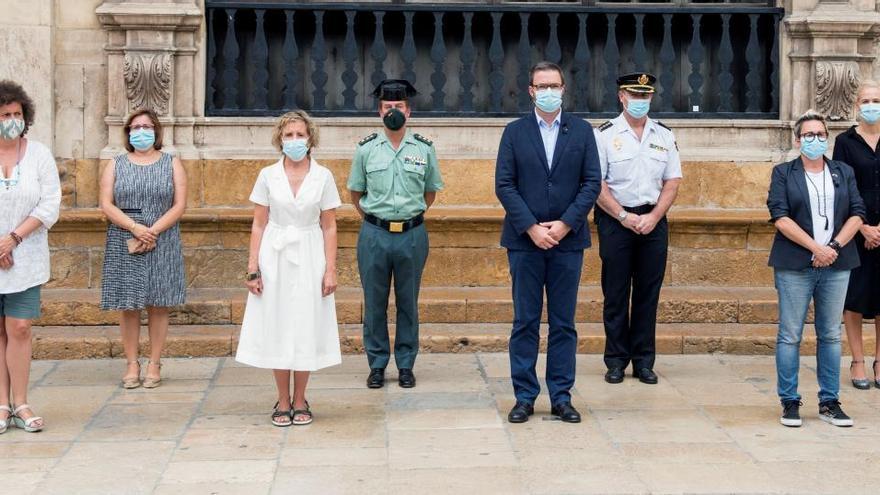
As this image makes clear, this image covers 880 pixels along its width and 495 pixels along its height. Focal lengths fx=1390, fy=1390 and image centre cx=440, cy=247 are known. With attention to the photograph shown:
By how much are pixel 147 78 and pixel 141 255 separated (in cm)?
224

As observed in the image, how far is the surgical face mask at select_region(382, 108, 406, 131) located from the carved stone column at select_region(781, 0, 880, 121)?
3.94 metres

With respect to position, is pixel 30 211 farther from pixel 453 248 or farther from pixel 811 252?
pixel 811 252

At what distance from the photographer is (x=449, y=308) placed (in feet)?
33.5

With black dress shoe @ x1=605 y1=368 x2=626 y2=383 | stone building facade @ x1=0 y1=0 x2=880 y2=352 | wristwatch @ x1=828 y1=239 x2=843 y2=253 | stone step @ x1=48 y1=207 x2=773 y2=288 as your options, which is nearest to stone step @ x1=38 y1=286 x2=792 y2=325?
stone building facade @ x1=0 y1=0 x2=880 y2=352

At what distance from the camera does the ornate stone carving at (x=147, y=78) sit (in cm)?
1061

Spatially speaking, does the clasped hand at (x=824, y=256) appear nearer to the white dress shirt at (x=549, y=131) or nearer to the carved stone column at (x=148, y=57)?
the white dress shirt at (x=549, y=131)

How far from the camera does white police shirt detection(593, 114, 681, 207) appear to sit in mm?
8836

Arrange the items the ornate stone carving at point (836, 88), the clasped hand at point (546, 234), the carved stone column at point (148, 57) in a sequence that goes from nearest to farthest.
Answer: the clasped hand at point (546, 234) → the carved stone column at point (148, 57) → the ornate stone carving at point (836, 88)

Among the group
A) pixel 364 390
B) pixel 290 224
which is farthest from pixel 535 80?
pixel 364 390

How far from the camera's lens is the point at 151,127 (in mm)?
8828

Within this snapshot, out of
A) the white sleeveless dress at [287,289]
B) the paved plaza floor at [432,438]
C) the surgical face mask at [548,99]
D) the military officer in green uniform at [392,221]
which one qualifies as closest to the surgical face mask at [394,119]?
the military officer in green uniform at [392,221]

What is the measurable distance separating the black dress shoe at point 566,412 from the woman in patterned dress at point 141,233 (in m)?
2.60

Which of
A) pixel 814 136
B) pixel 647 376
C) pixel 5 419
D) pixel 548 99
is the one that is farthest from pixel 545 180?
pixel 5 419

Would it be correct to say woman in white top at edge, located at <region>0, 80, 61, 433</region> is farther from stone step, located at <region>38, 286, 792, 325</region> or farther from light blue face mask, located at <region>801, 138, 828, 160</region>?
light blue face mask, located at <region>801, 138, 828, 160</region>
